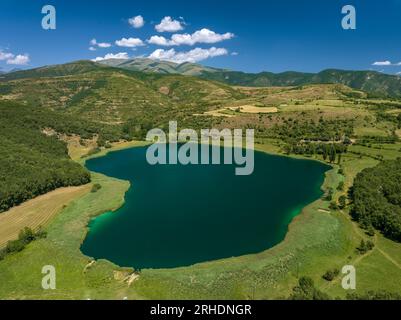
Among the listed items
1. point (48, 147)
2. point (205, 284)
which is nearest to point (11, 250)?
point (205, 284)

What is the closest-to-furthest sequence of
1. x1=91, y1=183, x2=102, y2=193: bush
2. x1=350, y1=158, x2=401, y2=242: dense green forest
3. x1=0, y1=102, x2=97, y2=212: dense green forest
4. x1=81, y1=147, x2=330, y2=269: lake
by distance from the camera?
1. x1=81, y1=147, x2=330, y2=269: lake
2. x1=350, y1=158, x2=401, y2=242: dense green forest
3. x1=0, y1=102, x2=97, y2=212: dense green forest
4. x1=91, y1=183, x2=102, y2=193: bush

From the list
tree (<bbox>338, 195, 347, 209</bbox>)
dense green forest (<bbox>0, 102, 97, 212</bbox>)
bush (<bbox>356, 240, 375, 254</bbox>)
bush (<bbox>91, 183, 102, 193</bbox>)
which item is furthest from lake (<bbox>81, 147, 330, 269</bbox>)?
dense green forest (<bbox>0, 102, 97, 212</bbox>)

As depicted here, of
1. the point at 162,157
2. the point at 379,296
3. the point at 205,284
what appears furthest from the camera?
the point at 162,157

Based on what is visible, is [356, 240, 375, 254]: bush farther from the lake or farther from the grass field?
the lake

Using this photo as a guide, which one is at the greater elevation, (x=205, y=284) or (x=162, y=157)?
(x=162, y=157)
